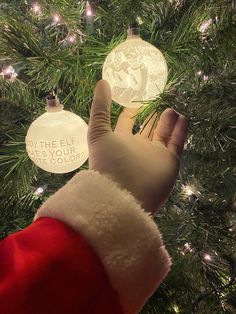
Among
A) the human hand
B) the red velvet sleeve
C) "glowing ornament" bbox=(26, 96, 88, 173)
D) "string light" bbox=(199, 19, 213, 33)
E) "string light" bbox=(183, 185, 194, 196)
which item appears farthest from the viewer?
"string light" bbox=(183, 185, 194, 196)

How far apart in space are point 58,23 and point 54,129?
29 centimetres

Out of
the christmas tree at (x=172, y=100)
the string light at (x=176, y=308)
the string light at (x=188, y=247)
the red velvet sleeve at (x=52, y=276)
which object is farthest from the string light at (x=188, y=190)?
the red velvet sleeve at (x=52, y=276)

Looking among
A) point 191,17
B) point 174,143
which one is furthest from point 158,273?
point 191,17

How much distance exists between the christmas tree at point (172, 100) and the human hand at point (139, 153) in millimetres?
51

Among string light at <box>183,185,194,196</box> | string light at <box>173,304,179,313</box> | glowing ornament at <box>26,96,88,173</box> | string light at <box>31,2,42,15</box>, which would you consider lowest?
string light at <box>173,304,179,313</box>

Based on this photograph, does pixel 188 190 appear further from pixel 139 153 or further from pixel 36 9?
pixel 36 9

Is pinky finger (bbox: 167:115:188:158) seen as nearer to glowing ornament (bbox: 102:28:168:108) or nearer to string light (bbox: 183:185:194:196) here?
glowing ornament (bbox: 102:28:168:108)

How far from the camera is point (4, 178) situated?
0.78m

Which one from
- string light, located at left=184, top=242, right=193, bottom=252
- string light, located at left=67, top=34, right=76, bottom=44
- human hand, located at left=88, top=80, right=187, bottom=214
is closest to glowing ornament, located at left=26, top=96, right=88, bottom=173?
human hand, located at left=88, top=80, right=187, bottom=214

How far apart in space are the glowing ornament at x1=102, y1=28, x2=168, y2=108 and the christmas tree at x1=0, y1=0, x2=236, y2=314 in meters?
0.03

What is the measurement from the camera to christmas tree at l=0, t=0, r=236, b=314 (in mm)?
659

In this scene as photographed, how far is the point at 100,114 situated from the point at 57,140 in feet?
0.34

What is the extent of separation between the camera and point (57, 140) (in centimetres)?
63

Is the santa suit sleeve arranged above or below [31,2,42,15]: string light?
below
